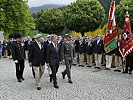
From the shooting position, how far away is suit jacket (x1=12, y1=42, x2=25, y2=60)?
552 inches

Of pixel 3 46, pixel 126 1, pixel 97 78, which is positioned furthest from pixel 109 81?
pixel 126 1

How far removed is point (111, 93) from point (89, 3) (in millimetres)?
35453

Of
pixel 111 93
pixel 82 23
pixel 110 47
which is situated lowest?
pixel 111 93

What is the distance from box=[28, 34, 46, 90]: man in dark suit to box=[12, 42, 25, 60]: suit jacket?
1.79 m

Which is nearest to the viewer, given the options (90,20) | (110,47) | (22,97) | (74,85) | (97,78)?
(22,97)

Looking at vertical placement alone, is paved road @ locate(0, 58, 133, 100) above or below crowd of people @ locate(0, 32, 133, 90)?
below

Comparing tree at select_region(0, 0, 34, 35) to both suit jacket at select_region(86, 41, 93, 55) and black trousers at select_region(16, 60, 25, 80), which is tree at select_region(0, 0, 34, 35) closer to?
suit jacket at select_region(86, 41, 93, 55)

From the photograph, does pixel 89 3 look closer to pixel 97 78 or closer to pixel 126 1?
pixel 126 1

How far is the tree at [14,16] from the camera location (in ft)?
155

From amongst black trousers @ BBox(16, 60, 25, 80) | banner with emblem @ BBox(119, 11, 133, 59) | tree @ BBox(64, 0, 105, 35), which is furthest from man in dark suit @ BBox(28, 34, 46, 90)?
tree @ BBox(64, 0, 105, 35)

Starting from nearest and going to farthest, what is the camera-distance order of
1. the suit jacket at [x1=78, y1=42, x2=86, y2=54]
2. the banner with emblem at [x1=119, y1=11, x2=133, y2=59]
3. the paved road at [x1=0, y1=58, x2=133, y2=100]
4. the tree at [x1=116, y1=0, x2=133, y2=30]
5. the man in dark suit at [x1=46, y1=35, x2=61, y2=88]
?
the paved road at [x1=0, y1=58, x2=133, y2=100] → the man in dark suit at [x1=46, y1=35, x2=61, y2=88] → the banner with emblem at [x1=119, y1=11, x2=133, y2=59] → the suit jacket at [x1=78, y1=42, x2=86, y2=54] → the tree at [x1=116, y1=0, x2=133, y2=30]

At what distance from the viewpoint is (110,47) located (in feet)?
58.8

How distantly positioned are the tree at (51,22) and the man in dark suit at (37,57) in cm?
3899

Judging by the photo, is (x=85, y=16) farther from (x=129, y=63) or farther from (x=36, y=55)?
Result: (x=36, y=55)
